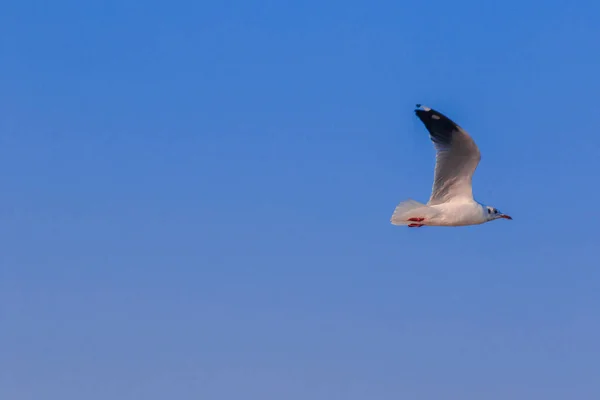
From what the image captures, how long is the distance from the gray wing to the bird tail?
23.4 inches

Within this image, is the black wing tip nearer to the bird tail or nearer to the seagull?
the seagull

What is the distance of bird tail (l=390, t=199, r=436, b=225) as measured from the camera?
117 feet

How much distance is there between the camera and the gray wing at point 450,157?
34.6 meters

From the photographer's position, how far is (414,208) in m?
35.6

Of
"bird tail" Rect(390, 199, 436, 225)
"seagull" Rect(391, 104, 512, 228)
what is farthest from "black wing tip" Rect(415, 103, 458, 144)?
"bird tail" Rect(390, 199, 436, 225)

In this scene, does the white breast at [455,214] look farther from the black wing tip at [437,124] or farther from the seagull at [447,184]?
the black wing tip at [437,124]

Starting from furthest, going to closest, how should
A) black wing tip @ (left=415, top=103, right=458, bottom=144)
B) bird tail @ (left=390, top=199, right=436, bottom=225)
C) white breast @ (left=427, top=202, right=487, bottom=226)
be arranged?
white breast @ (left=427, top=202, right=487, bottom=226)
bird tail @ (left=390, top=199, right=436, bottom=225)
black wing tip @ (left=415, top=103, right=458, bottom=144)

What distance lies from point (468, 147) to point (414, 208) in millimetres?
2030

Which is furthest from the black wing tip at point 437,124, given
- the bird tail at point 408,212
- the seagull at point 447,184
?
the bird tail at point 408,212

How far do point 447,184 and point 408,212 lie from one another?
1.36 m

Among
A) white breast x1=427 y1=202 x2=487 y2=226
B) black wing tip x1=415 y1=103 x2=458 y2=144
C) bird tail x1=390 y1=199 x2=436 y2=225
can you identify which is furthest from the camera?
white breast x1=427 y1=202 x2=487 y2=226

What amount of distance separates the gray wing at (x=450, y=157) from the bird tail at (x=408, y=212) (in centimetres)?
60

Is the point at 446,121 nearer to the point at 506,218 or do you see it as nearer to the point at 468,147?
the point at 468,147

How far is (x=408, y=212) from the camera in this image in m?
35.5
